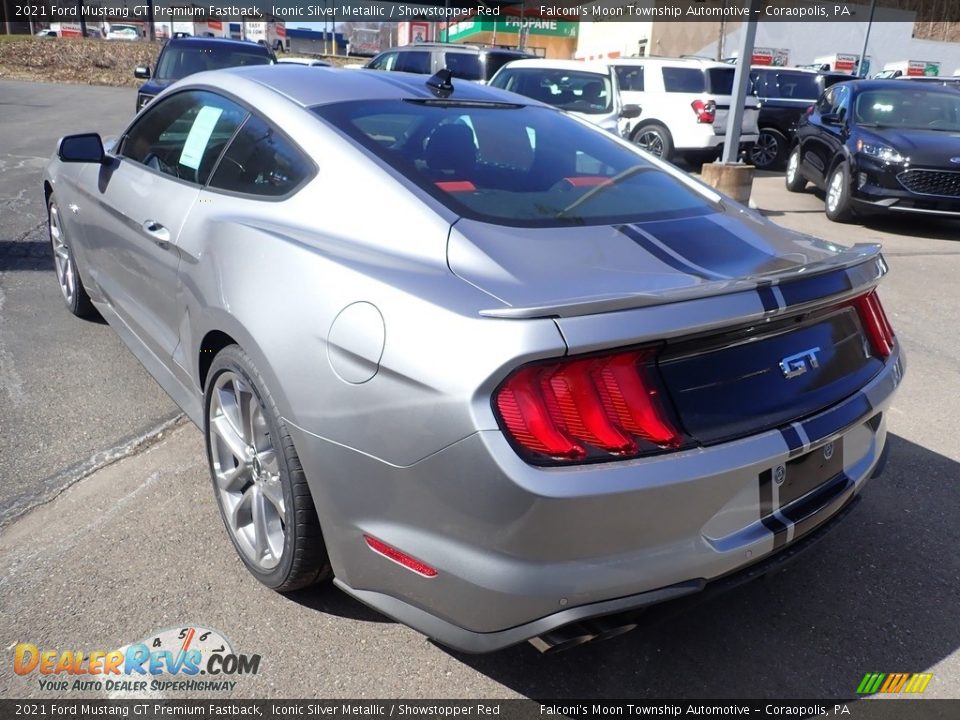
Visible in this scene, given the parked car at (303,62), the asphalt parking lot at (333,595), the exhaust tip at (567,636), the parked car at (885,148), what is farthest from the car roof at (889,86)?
the exhaust tip at (567,636)

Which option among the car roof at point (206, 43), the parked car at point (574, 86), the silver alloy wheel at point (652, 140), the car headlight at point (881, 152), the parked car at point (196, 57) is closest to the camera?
the car headlight at point (881, 152)

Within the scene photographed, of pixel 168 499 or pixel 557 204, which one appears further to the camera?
pixel 168 499

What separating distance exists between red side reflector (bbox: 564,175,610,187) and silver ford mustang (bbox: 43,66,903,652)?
0.05 ft

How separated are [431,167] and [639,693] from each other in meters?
1.67

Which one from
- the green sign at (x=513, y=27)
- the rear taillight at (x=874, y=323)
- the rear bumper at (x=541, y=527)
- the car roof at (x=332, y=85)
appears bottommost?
the rear bumper at (x=541, y=527)

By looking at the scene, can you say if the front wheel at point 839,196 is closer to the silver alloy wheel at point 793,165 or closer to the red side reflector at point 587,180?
the silver alloy wheel at point 793,165

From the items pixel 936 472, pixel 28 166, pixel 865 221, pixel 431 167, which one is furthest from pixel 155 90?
pixel 936 472

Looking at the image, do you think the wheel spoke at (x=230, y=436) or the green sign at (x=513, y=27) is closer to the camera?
the wheel spoke at (x=230, y=436)

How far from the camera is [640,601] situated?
186cm

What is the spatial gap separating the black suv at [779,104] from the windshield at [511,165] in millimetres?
11956

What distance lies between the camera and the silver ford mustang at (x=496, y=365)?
1792 millimetres

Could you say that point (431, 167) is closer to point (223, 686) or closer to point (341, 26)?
point (223, 686)

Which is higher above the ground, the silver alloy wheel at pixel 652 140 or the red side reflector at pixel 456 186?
the red side reflector at pixel 456 186

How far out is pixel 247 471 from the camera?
102 inches
